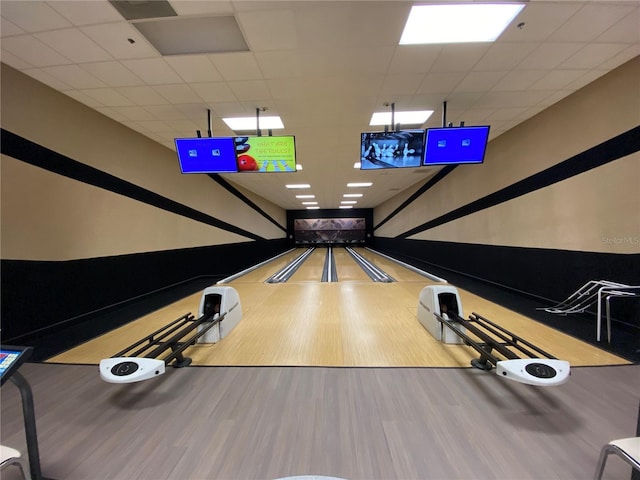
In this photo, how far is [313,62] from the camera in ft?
9.08

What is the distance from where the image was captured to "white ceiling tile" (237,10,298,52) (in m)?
2.19

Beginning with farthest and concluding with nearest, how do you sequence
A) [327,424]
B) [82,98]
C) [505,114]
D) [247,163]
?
1. [505,114]
2. [247,163]
3. [82,98]
4. [327,424]

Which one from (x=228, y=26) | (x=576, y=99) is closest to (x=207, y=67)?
(x=228, y=26)

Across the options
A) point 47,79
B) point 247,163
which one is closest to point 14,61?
point 47,79

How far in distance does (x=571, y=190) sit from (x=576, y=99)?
1192 mm

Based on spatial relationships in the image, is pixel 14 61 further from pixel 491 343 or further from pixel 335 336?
pixel 491 343

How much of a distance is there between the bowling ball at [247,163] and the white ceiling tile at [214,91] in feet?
2.52

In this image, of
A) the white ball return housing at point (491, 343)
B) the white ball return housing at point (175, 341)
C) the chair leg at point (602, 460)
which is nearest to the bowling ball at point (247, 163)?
the white ball return housing at point (175, 341)

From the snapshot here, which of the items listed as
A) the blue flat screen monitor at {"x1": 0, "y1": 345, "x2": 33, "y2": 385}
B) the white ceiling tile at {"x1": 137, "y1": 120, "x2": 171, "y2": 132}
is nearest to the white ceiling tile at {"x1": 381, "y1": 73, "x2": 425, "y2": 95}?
the white ceiling tile at {"x1": 137, "y1": 120, "x2": 171, "y2": 132}

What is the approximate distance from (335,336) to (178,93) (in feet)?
11.8

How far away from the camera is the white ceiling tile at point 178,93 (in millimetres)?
3236

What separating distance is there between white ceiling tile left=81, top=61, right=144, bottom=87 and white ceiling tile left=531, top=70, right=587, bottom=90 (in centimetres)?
480

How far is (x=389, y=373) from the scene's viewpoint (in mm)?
2223

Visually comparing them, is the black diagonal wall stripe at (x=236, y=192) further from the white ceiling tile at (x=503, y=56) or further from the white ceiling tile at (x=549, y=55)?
the white ceiling tile at (x=549, y=55)
